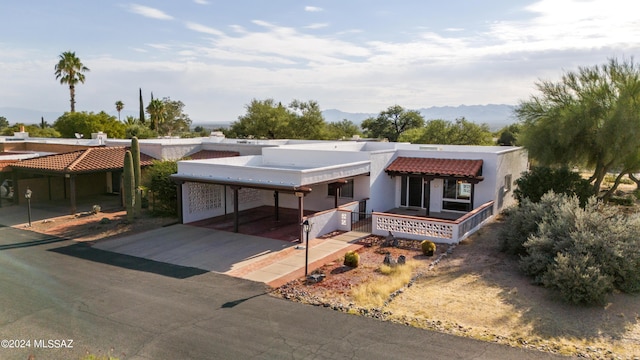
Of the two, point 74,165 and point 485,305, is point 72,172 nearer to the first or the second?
point 74,165

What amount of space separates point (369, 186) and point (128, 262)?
12.0m

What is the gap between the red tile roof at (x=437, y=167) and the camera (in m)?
22.7

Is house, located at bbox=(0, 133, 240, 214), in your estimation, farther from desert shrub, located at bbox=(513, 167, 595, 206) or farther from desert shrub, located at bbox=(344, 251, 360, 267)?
desert shrub, located at bbox=(513, 167, 595, 206)

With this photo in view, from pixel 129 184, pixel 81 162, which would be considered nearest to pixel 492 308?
pixel 129 184

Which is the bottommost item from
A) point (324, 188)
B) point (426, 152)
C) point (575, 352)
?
point (575, 352)

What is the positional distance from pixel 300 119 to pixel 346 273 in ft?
134

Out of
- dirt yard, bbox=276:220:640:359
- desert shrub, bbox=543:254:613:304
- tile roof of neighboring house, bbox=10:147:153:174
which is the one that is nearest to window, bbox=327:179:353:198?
dirt yard, bbox=276:220:640:359

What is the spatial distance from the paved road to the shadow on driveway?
0.11m

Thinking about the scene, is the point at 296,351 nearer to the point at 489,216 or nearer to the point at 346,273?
the point at 346,273

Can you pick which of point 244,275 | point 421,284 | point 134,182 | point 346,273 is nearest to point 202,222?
point 134,182

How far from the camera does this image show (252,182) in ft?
64.5

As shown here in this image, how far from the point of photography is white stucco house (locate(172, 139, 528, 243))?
64.1ft

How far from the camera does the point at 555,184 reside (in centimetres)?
2192

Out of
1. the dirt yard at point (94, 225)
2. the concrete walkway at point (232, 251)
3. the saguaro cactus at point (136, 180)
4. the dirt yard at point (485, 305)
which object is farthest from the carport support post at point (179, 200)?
the dirt yard at point (485, 305)
